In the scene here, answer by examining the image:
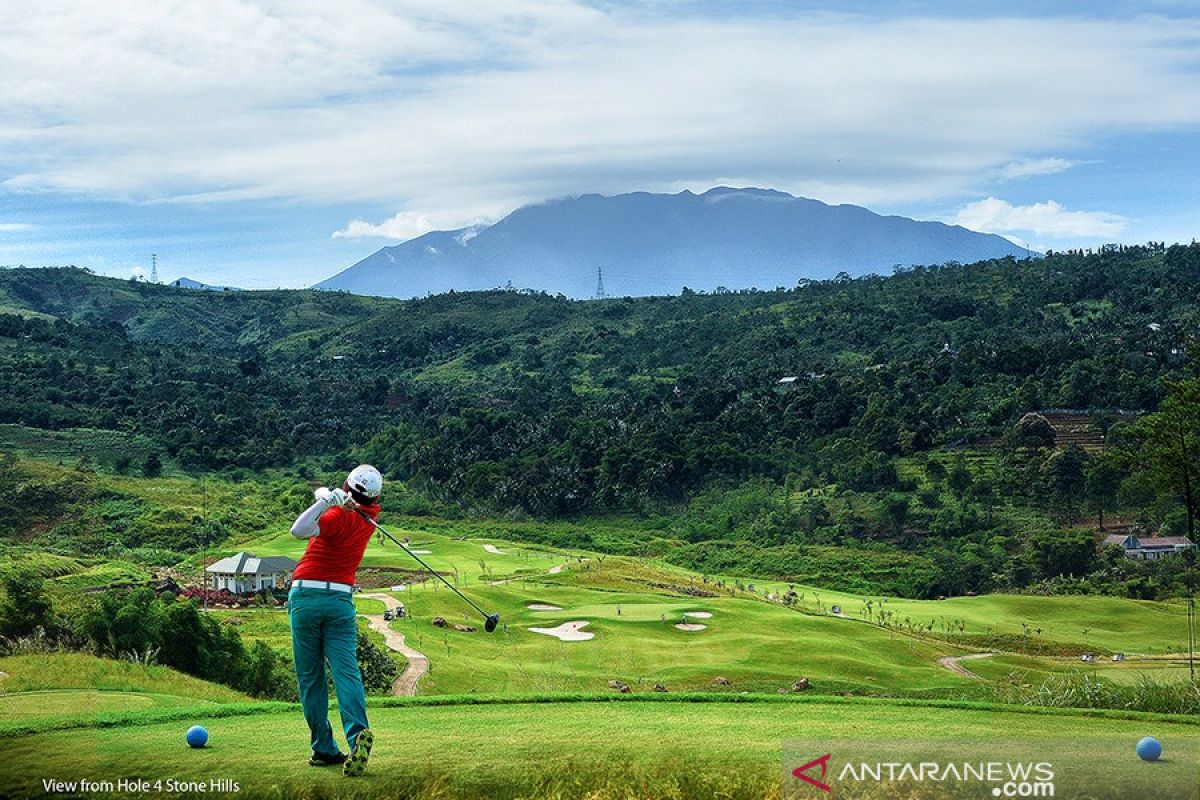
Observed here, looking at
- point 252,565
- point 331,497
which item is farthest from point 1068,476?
point 331,497

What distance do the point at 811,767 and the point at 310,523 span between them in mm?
4796

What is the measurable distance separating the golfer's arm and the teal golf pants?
571 mm

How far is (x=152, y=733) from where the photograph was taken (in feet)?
38.3

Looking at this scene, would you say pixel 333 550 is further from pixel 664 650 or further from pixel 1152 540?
pixel 1152 540

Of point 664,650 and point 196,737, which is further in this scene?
point 664,650

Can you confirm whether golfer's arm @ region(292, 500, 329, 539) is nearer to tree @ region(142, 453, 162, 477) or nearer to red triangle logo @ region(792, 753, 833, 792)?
red triangle logo @ region(792, 753, 833, 792)

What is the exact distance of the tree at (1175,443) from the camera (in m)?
35.6

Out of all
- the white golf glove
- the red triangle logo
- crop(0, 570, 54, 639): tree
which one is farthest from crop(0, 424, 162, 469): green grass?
the red triangle logo

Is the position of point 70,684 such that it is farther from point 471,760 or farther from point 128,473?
point 128,473

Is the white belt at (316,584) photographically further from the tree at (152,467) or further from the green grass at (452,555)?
the tree at (152,467)

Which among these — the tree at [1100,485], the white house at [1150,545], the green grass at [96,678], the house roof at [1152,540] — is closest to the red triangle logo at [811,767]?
the green grass at [96,678]

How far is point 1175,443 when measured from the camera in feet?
120

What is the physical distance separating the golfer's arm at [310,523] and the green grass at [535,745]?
2.03 meters

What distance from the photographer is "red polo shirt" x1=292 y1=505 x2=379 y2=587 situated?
10.6m
